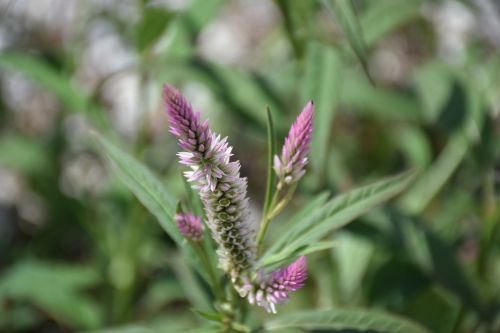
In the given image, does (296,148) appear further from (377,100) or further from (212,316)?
(377,100)

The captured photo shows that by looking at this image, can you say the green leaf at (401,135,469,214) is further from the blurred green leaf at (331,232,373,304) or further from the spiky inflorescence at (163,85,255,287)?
the spiky inflorescence at (163,85,255,287)

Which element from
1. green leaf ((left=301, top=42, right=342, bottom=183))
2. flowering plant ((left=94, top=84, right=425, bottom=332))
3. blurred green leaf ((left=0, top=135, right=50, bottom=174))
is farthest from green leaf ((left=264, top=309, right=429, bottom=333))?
blurred green leaf ((left=0, top=135, right=50, bottom=174))

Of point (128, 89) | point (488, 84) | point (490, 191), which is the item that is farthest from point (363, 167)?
point (128, 89)

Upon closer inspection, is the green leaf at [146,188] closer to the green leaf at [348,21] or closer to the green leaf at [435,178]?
the green leaf at [348,21]

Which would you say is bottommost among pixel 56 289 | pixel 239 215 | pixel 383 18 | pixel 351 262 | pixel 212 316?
pixel 351 262

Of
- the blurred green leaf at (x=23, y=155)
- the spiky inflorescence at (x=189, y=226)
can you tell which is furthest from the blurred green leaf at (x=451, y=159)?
the blurred green leaf at (x=23, y=155)

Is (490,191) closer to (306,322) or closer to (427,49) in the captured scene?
(306,322)

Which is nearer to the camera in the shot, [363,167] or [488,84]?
[488,84]

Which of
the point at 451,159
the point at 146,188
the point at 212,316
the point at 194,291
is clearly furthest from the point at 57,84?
the point at 451,159
